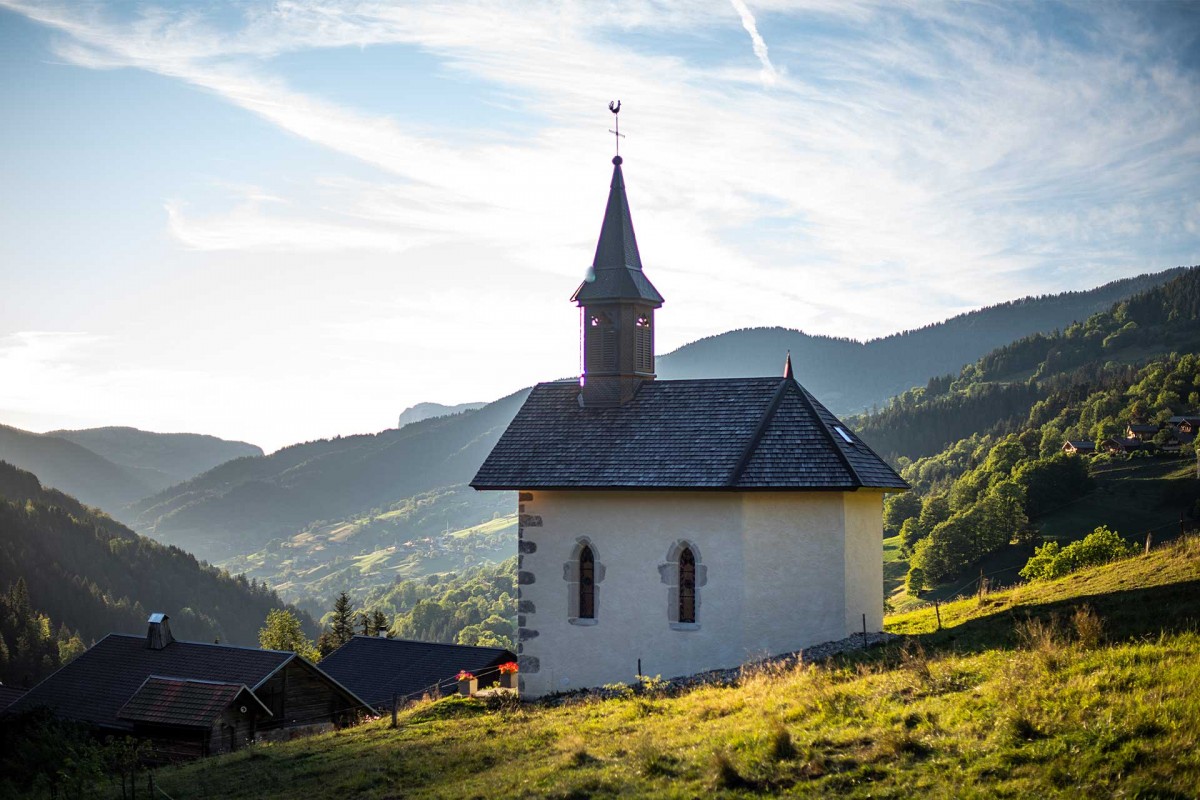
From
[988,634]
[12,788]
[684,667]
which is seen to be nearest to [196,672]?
[12,788]

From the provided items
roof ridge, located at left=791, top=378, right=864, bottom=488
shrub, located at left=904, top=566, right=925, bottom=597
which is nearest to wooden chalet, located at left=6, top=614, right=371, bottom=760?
roof ridge, located at left=791, top=378, right=864, bottom=488

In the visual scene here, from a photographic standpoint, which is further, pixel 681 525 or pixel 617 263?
pixel 617 263

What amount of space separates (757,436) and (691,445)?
1465 millimetres

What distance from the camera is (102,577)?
123 m

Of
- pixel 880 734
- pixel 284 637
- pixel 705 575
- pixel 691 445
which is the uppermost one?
pixel 691 445

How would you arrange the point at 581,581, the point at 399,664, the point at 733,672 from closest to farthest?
the point at 733,672 → the point at 581,581 → the point at 399,664

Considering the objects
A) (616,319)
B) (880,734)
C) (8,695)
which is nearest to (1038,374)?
(8,695)

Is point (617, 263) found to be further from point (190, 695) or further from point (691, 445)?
point (190, 695)

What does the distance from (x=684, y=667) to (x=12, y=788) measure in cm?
1310

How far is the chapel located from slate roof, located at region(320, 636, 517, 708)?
16.6 m

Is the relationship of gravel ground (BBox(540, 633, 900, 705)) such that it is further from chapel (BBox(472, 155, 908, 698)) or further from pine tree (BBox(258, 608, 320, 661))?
pine tree (BBox(258, 608, 320, 661))

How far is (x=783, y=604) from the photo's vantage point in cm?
2041

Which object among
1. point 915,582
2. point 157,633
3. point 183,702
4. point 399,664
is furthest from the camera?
point 915,582

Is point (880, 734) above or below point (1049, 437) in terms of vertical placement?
below
